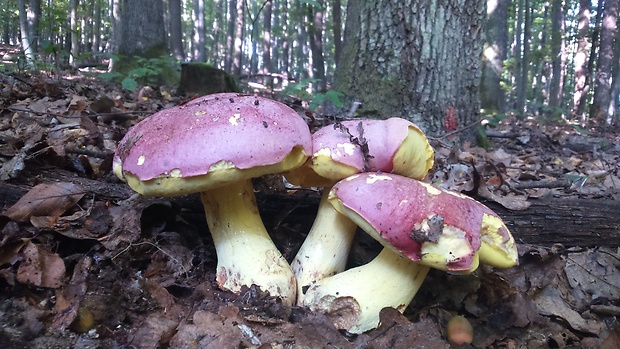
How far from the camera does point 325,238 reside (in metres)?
2.03

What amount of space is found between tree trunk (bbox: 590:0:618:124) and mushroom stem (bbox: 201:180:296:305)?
16544 millimetres

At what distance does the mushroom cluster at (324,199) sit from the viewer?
5.10 ft

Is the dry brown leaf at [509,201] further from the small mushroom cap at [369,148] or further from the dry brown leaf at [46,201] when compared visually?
the dry brown leaf at [46,201]

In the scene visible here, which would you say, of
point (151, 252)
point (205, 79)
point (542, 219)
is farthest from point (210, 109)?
point (205, 79)

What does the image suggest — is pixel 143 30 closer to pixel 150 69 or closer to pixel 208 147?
pixel 150 69

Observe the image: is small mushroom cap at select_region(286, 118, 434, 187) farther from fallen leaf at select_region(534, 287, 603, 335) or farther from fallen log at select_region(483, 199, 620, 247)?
fallen leaf at select_region(534, 287, 603, 335)

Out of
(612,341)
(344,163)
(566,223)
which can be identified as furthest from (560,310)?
(344,163)

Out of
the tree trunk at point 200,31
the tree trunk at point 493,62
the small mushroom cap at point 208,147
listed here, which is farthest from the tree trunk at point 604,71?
the tree trunk at point 200,31

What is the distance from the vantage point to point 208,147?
5.10 feet

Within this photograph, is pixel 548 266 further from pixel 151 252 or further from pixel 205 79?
pixel 205 79

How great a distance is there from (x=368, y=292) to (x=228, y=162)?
2.73ft

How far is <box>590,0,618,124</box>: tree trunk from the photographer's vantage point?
1465 cm

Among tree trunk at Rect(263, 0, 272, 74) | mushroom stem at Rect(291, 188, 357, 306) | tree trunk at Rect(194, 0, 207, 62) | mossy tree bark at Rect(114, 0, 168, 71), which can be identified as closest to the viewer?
mushroom stem at Rect(291, 188, 357, 306)

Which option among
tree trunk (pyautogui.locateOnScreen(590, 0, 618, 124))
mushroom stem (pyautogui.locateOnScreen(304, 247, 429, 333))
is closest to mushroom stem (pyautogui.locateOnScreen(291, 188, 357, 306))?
mushroom stem (pyautogui.locateOnScreen(304, 247, 429, 333))
